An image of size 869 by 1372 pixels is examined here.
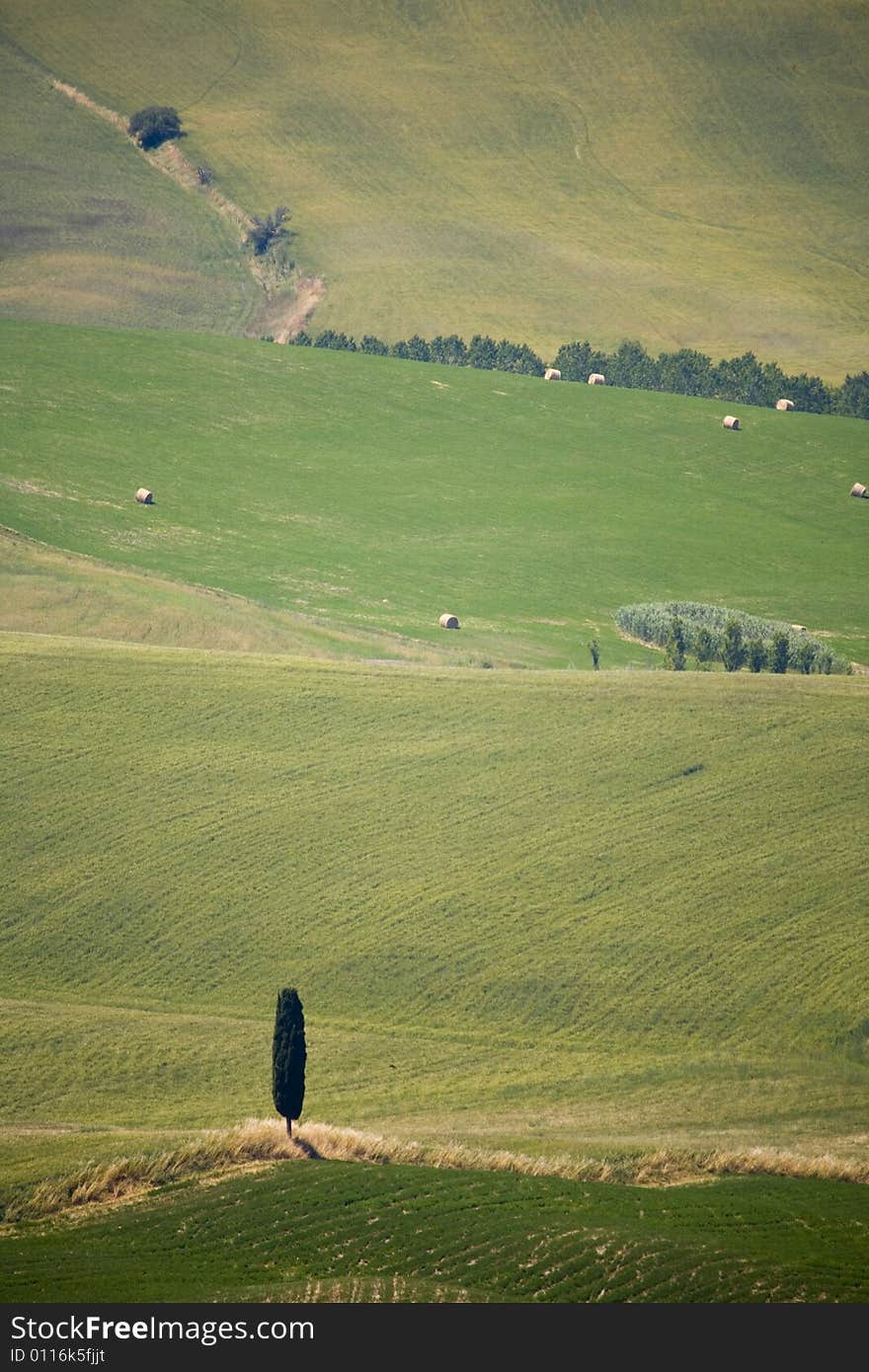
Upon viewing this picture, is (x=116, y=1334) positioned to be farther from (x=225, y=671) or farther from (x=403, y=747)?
(x=225, y=671)

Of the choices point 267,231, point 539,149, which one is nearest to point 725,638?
point 267,231

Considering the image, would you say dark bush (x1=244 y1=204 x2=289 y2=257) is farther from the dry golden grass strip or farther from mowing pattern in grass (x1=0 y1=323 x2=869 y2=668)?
the dry golden grass strip

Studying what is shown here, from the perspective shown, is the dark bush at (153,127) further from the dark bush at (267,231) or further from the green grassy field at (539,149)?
the dark bush at (267,231)

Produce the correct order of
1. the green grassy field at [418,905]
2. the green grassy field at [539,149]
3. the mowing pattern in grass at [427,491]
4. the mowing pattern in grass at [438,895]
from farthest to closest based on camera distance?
the green grassy field at [539,149], the mowing pattern in grass at [427,491], the mowing pattern in grass at [438,895], the green grassy field at [418,905]

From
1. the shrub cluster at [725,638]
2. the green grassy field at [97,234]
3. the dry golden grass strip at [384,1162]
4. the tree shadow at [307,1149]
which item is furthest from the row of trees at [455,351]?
the tree shadow at [307,1149]

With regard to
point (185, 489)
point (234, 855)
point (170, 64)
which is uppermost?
point (170, 64)

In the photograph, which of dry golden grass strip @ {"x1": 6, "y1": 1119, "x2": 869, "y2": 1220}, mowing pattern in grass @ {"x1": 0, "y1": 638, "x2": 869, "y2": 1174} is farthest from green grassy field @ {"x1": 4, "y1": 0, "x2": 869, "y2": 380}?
dry golden grass strip @ {"x1": 6, "y1": 1119, "x2": 869, "y2": 1220}

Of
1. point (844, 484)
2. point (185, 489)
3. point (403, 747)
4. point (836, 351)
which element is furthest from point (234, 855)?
point (836, 351)
